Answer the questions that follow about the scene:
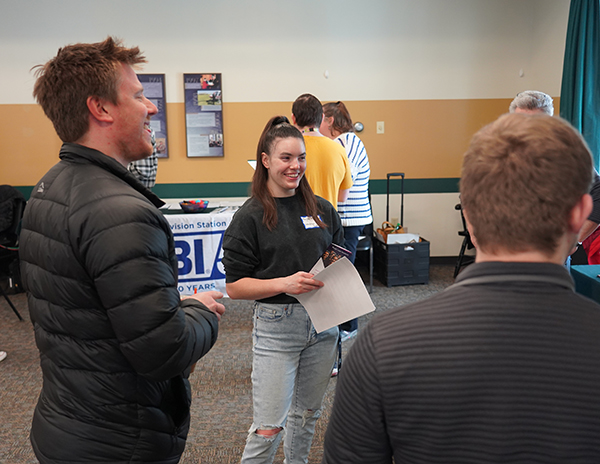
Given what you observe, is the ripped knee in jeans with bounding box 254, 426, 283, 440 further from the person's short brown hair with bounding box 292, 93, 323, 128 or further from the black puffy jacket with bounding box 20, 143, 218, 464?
the person's short brown hair with bounding box 292, 93, 323, 128

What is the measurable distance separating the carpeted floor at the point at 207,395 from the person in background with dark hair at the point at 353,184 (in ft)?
2.43

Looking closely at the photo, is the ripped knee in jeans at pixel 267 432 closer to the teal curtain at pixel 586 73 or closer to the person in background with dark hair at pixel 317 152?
the person in background with dark hair at pixel 317 152

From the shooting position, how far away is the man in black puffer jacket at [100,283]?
925 millimetres

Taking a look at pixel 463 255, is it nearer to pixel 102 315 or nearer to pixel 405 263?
pixel 405 263

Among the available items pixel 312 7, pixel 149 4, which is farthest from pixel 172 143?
pixel 312 7

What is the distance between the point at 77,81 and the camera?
3.24ft

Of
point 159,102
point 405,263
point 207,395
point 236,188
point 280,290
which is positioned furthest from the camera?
point 236,188

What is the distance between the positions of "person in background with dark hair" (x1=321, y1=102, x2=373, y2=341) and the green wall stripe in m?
1.97

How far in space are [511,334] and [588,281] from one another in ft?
5.69

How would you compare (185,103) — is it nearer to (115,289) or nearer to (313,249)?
(313,249)

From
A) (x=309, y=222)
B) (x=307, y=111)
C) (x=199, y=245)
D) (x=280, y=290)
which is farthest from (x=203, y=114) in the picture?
(x=280, y=290)

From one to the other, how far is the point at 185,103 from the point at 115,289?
4503 millimetres

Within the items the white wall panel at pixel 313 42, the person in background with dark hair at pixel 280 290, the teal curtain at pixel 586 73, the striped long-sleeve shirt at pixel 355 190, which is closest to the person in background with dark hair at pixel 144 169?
the striped long-sleeve shirt at pixel 355 190

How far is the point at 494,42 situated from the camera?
5148 millimetres
